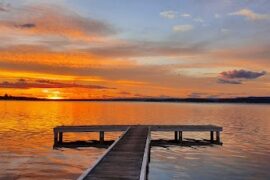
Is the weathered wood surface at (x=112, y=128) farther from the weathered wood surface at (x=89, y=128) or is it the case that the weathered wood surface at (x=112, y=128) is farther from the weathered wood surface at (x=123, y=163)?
the weathered wood surface at (x=123, y=163)

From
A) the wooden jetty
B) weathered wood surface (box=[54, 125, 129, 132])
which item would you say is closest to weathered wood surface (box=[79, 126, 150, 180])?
the wooden jetty

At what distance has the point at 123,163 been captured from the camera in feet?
64.7

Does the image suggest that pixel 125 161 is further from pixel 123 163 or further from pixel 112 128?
pixel 112 128

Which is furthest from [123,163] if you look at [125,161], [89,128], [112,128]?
[112,128]

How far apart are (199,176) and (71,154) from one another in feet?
39.4

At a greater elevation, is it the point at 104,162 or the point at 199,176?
the point at 104,162

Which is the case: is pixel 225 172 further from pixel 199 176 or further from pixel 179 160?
pixel 179 160

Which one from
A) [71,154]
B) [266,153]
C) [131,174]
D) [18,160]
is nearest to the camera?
[131,174]

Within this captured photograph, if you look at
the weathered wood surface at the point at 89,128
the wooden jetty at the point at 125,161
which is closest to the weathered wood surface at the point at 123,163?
the wooden jetty at the point at 125,161

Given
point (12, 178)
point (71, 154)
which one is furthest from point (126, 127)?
point (12, 178)

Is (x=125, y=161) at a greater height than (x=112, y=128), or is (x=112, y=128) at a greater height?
(x=112, y=128)

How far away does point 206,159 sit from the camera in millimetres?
30266

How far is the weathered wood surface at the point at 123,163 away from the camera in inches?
666

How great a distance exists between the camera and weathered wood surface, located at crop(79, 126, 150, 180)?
666 inches
